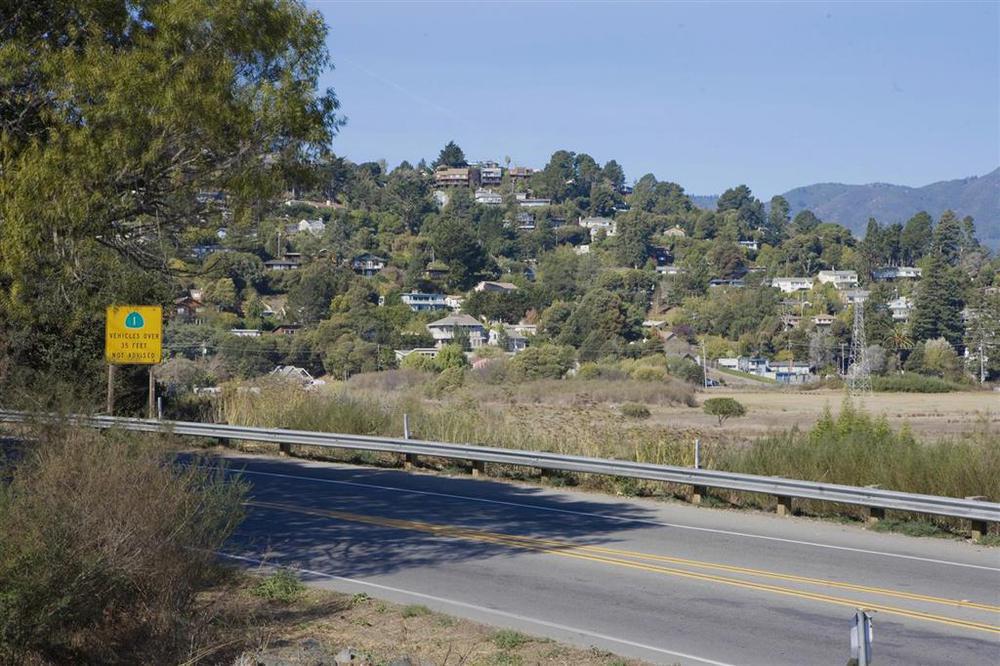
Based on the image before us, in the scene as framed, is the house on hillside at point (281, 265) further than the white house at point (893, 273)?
No

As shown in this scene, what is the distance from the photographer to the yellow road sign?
2503 cm

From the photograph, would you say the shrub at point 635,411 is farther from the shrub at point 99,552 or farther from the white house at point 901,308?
the white house at point 901,308

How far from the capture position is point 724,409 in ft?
158

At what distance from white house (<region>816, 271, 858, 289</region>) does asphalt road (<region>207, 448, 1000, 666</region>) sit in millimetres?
130968

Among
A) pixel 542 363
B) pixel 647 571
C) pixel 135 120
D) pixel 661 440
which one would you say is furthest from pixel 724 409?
pixel 135 120

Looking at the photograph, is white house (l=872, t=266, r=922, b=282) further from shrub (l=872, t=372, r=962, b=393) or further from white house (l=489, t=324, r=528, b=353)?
shrub (l=872, t=372, r=962, b=393)

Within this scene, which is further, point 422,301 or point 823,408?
point 422,301

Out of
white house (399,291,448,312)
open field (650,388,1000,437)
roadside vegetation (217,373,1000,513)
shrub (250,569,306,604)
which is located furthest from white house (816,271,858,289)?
shrub (250,569,306,604)

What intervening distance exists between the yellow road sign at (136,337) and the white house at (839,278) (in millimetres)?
125745

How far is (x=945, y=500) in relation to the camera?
1503 centimetres

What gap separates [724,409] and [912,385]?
20.0 metres

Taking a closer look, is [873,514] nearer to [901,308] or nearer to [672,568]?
[672,568]

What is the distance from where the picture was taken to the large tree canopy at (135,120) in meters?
12.4

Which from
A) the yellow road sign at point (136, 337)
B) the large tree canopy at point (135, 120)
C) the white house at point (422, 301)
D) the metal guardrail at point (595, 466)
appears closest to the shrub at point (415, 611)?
the metal guardrail at point (595, 466)
